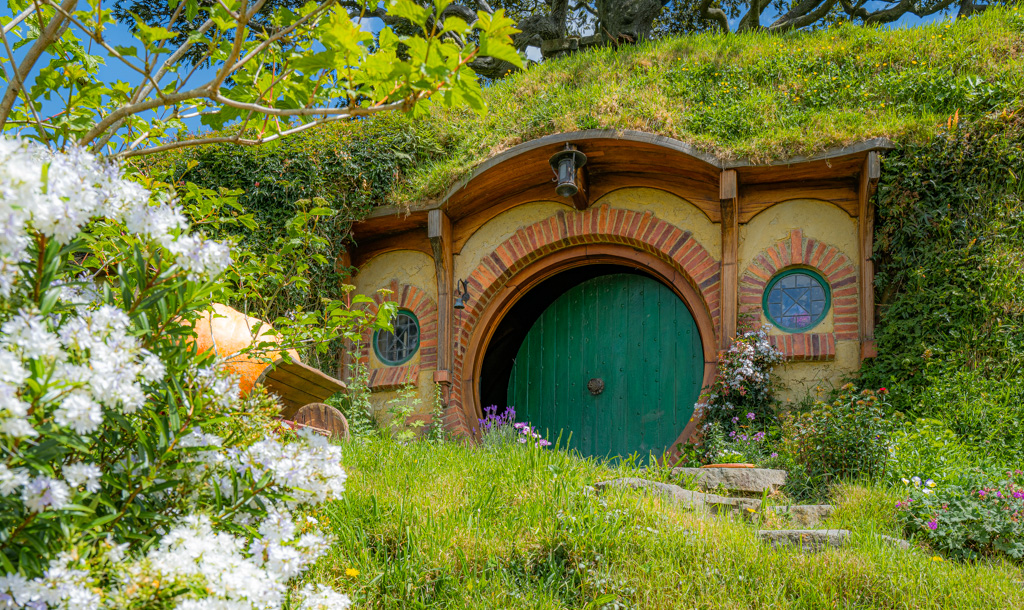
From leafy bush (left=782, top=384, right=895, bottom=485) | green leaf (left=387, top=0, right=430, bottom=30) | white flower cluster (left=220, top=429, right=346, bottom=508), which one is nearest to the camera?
white flower cluster (left=220, top=429, right=346, bottom=508)

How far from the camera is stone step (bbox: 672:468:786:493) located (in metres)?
4.90

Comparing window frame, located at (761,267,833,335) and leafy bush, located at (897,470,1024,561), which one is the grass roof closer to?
window frame, located at (761,267,833,335)

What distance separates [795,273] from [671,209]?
116 centimetres

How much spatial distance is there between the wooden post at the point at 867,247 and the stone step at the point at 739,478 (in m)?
1.61

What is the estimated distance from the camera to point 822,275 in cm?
641

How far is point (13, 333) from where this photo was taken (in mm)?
1550

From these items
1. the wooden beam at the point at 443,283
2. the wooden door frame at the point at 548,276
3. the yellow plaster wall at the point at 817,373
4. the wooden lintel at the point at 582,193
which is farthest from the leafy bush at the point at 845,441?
the wooden beam at the point at 443,283

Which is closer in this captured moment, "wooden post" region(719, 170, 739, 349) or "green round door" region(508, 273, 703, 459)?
"wooden post" region(719, 170, 739, 349)

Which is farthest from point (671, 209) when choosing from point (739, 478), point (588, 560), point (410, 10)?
point (410, 10)

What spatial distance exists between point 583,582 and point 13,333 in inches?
100

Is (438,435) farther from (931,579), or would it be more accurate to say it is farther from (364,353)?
(931,579)

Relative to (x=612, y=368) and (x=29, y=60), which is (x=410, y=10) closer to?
(x=29, y=60)

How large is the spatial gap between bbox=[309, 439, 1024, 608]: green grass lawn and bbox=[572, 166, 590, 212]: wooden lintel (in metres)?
3.38

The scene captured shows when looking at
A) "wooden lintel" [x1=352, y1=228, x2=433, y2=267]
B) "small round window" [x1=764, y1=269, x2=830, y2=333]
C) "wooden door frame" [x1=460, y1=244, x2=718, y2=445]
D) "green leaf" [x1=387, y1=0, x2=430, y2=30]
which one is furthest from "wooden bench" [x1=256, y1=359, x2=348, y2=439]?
"small round window" [x1=764, y1=269, x2=830, y2=333]
